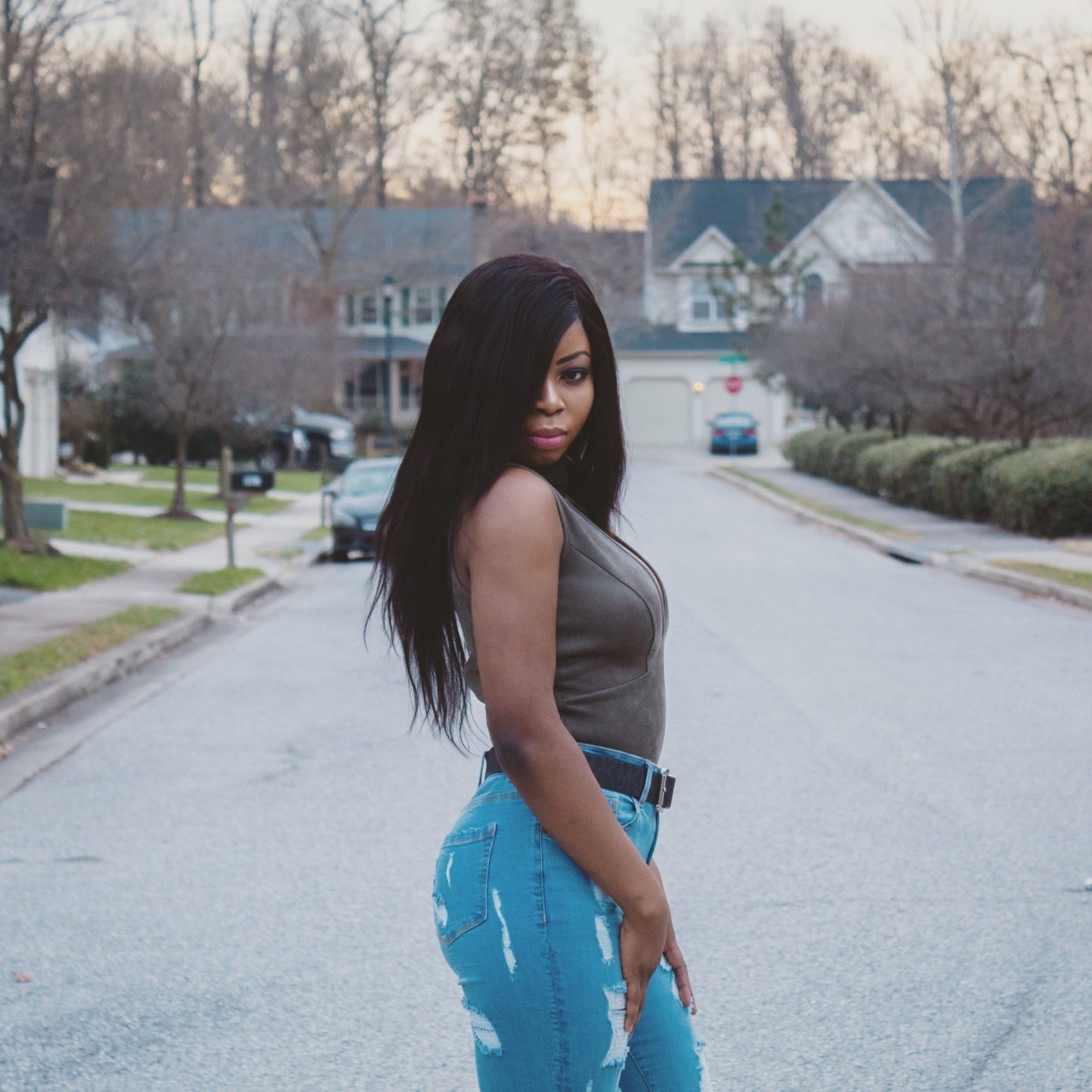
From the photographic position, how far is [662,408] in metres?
62.3

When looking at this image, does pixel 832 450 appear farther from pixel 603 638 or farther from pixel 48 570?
pixel 603 638

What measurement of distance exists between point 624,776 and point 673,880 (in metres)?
3.76

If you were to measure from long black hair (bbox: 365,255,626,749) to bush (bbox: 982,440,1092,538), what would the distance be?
20053 mm

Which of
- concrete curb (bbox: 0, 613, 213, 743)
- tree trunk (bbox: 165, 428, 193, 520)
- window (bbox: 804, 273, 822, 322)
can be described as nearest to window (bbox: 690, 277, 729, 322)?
window (bbox: 804, 273, 822, 322)

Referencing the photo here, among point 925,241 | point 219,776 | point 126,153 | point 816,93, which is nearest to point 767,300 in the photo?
point 816,93

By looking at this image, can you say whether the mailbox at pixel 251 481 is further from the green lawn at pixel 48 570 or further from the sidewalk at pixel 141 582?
the green lawn at pixel 48 570

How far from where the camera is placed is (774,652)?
11.9 m

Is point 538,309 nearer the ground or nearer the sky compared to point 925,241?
nearer the ground

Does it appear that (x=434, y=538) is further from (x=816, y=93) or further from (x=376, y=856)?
(x=816, y=93)

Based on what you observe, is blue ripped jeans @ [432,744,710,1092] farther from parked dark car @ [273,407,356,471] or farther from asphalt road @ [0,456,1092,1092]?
parked dark car @ [273,407,356,471]

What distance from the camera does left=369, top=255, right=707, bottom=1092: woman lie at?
6.84ft

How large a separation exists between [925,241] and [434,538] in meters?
32.2

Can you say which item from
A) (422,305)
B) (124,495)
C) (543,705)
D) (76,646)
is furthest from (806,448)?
(543,705)

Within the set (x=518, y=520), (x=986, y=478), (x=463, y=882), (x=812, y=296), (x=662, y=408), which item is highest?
(x=812, y=296)
